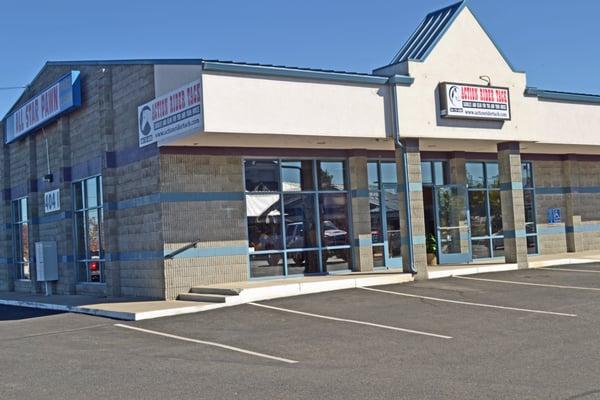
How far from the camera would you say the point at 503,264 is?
66.1ft

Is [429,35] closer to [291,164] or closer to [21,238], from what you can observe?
[291,164]

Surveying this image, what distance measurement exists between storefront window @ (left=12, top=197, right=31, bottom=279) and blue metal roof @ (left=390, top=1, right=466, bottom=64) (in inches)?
575

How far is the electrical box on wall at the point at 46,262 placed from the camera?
74.3 feet

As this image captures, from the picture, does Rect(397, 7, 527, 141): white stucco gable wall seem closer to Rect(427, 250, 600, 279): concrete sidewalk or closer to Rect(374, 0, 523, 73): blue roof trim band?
Rect(374, 0, 523, 73): blue roof trim band

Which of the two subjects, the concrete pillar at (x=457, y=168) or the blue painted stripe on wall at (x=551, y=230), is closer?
the concrete pillar at (x=457, y=168)

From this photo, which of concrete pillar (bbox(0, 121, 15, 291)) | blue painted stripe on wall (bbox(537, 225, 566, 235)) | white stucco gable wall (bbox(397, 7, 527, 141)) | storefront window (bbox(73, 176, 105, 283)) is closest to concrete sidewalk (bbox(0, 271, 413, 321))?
storefront window (bbox(73, 176, 105, 283))

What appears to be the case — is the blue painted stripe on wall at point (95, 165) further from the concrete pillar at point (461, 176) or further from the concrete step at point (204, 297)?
the concrete pillar at point (461, 176)

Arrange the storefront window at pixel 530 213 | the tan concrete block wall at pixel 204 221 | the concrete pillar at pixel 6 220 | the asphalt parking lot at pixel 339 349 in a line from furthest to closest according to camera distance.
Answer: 1. the concrete pillar at pixel 6 220
2. the storefront window at pixel 530 213
3. the tan concrete block wall at pixel 204 221
4. the asphalt parking lot at pixel 339 349

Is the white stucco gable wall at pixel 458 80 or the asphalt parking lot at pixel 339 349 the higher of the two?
the white stucco gable wall at pixel 458 80

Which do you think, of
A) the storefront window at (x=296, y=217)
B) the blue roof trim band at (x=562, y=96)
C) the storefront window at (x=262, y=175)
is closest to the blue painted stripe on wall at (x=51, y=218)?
the storefront window at (x=262, y=175)

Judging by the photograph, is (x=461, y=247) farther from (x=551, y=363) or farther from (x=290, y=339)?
(x=551, y=363)

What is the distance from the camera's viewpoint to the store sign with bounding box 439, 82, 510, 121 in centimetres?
1889

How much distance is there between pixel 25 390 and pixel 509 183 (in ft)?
50.2

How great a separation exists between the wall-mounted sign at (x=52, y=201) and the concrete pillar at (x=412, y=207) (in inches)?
431
